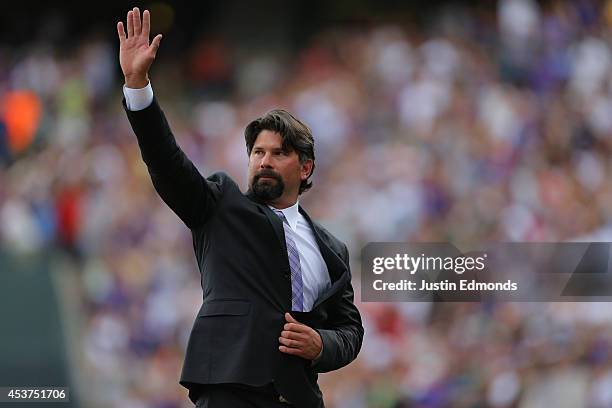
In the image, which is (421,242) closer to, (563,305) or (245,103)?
(563,305)

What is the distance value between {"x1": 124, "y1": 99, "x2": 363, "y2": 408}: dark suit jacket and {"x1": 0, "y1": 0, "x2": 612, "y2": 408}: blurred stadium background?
2.45 meters

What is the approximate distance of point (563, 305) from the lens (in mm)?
5309

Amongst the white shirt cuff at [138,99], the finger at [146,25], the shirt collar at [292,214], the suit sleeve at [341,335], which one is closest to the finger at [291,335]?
the suit sleeve at [341,335]

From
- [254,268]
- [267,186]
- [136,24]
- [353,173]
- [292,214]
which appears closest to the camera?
[136,24]

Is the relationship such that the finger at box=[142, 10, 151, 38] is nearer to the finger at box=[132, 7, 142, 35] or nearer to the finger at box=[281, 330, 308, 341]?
the finger at box=[132, 7, 142, 35]

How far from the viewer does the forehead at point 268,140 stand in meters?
3.00

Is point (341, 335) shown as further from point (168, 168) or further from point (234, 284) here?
point (168, 168)

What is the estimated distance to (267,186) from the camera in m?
2.97

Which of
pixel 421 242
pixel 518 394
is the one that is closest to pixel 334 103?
pixel 421 242

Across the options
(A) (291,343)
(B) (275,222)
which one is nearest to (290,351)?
(A) (291,343)

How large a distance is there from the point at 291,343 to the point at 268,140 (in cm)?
60

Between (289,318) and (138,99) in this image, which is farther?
(289,318)

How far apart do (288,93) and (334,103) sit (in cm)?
25

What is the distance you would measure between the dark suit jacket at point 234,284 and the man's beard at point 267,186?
1.4 inches
